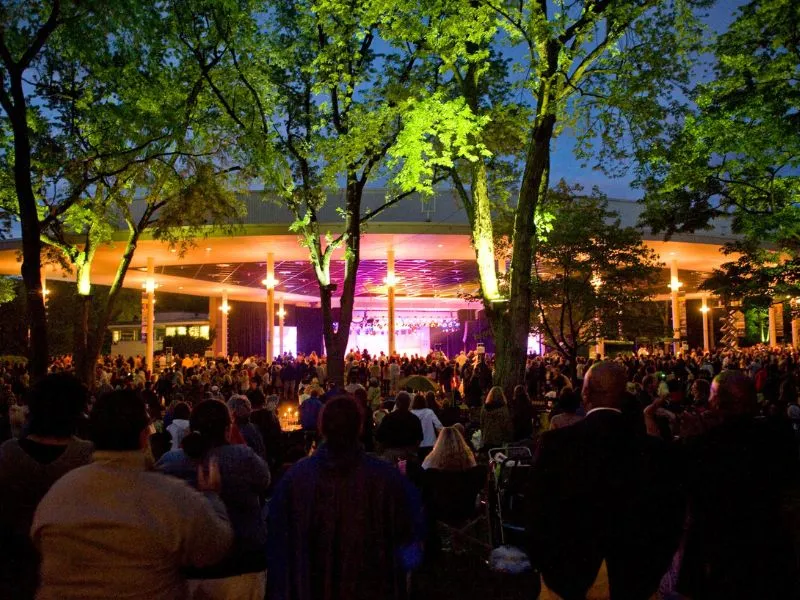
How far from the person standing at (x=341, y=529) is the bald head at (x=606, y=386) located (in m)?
0.88

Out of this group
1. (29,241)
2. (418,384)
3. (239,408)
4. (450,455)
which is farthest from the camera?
(418,384)

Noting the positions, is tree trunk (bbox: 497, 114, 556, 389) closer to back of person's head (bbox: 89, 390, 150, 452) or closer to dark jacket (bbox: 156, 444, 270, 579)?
dark jacket (bbox: 156, 444, 270, 579)

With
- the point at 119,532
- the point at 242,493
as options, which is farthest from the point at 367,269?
the point at 119,532

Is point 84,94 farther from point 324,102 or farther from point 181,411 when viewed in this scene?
point 181,411

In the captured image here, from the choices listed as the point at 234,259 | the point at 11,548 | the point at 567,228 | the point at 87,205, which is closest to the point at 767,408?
the point at 567,228

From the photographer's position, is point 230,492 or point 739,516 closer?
point 739,516

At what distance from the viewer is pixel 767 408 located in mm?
10203

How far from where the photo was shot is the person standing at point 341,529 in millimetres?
2594

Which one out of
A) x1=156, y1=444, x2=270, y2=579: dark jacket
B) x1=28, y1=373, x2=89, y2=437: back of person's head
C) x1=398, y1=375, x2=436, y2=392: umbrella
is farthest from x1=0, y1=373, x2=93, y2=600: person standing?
x1=398, y1=375, x2=436, y2=392: umbrella

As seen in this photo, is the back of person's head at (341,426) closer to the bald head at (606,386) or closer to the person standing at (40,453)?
the bald head at (606,386)

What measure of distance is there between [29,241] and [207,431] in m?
7.75

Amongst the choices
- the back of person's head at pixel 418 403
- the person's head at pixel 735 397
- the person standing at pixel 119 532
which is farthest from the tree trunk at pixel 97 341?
the person's head at pixel 735 397

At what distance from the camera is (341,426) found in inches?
108

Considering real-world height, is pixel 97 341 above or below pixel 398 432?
above
